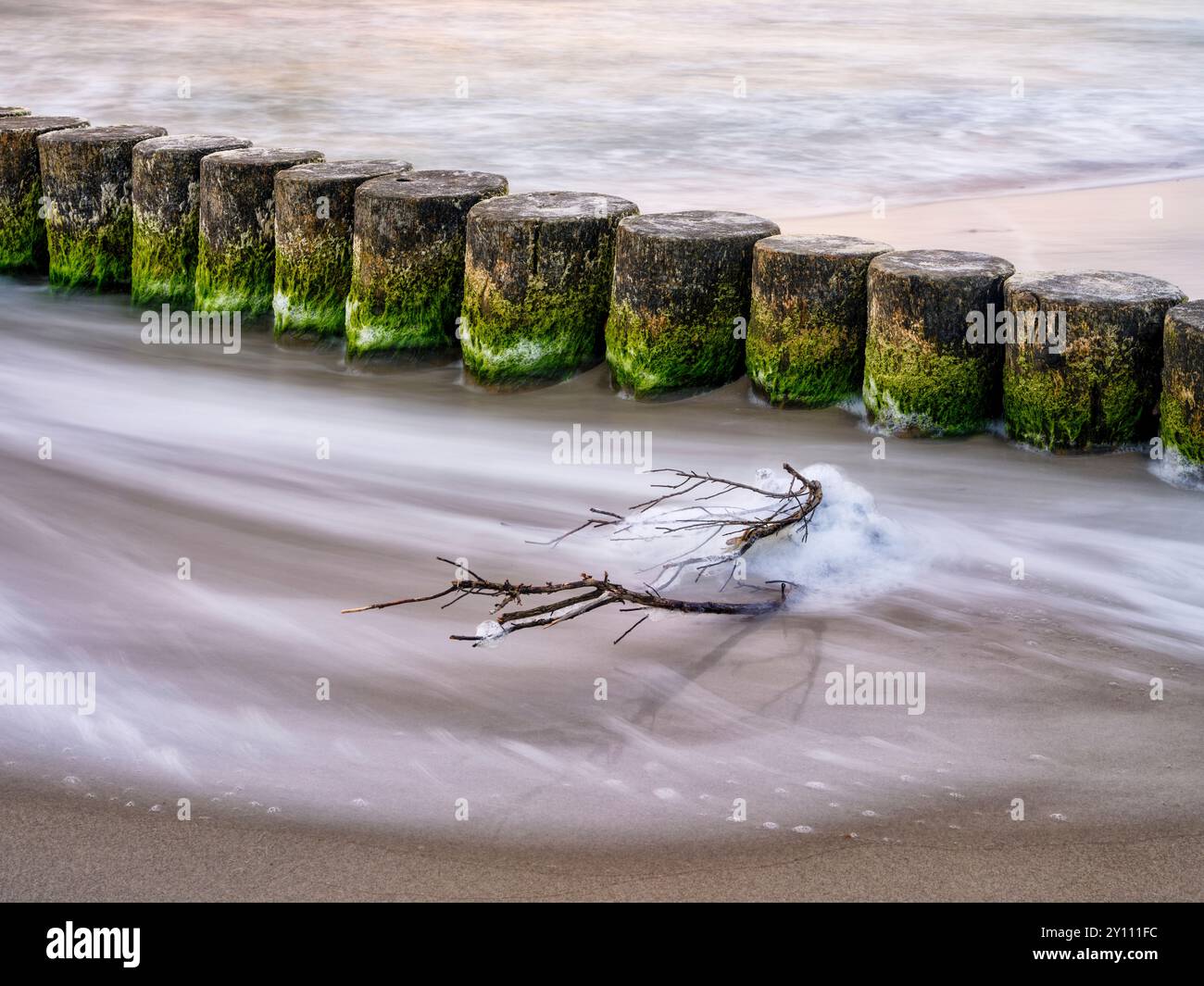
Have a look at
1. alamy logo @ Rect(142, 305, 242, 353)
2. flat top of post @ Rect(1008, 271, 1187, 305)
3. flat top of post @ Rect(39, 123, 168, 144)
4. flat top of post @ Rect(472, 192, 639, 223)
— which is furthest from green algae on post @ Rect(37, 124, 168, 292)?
flat top of post @ Rect(1008, 271, 1187, 305)

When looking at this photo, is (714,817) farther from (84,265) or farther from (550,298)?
(84,265)

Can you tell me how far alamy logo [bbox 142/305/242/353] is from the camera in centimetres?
564

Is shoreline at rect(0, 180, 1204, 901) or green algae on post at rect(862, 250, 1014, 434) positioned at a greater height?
green algae on post at rect(862, 250, 1014, 434)

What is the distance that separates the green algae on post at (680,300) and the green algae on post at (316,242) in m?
1.08

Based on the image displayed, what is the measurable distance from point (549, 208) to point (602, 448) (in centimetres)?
86

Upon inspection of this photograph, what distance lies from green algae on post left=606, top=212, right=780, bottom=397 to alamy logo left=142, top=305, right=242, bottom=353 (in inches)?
64.5

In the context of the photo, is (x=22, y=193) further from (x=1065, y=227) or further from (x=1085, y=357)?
(x=1065, y=227)

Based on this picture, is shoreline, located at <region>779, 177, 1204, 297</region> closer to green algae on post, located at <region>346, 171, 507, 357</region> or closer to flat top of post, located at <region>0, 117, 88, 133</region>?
green algae on post, located at <region>346, 171, 507, 357</region>

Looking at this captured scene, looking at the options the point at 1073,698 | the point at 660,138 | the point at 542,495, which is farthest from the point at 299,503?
the point at 660,138

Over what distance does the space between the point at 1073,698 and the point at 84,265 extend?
15.2 feet

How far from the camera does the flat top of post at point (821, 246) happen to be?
4453 millimetres

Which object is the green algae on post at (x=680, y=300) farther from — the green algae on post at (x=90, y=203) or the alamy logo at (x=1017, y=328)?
the green algae on post at (x=90, y=203)

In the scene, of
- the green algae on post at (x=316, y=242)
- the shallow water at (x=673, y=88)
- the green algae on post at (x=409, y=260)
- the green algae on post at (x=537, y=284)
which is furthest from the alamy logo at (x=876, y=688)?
the shallow water at (x=673, y=88)

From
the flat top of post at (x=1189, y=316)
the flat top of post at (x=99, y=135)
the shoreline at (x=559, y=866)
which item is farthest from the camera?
the flat top of post at (x=99, y=135)
